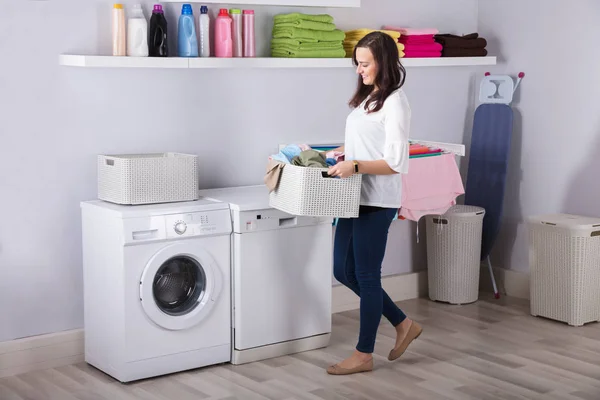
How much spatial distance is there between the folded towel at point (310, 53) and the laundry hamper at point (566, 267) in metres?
1.37

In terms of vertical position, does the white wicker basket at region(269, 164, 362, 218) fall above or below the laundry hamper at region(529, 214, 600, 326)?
above

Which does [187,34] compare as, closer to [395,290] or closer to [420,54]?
[420,54]

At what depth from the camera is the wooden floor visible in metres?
3.70

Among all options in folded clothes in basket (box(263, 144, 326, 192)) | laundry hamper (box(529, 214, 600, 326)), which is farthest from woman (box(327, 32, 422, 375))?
laundry hamper (box(529, 214, 600, 326))

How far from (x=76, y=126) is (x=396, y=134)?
1.45 metres

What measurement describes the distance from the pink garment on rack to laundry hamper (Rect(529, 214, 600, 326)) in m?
0.51

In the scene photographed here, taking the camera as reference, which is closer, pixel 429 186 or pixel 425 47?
pixel 429 186

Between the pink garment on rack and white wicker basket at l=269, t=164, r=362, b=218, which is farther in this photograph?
the pink garment on rack

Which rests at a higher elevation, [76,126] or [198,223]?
[76,126]

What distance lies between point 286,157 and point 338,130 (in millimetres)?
1131

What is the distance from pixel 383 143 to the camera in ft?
12.1

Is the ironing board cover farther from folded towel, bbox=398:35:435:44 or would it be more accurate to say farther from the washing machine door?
the washing machine door

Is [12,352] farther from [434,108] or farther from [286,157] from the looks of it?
[434,108]

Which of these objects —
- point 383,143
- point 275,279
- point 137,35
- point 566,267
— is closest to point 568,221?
point 566,267
